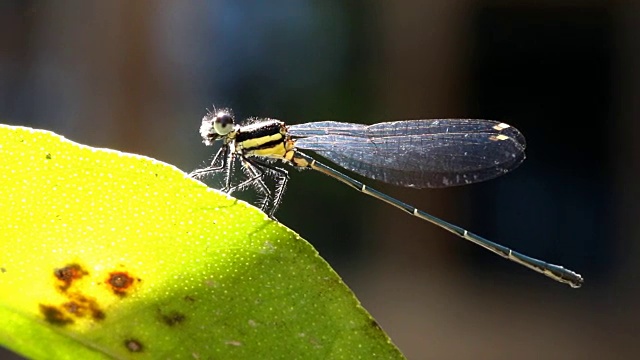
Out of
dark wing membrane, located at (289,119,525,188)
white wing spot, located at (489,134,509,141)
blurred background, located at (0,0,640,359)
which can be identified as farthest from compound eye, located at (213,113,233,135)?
blurred background, located at (0,0,640,359)

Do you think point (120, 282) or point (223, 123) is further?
point (223, 123)

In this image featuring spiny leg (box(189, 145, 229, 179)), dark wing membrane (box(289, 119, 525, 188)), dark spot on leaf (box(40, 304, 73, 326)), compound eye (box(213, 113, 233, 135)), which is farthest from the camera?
dark wing membrane (box(289, 119, 525, 188))

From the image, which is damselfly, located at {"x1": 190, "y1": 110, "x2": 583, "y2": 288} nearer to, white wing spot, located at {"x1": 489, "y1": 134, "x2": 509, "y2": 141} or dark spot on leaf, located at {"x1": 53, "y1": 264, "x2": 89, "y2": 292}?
white wing spot, located at {"x1": 489, "y1": 134, "x2": 509, "y2": 141}

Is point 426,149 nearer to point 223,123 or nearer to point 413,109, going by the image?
point 223,123

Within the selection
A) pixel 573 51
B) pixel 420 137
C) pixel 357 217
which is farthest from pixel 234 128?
pixel 573 51

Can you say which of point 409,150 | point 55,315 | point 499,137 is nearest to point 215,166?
point 409,150

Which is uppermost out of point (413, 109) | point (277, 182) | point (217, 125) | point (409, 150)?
point (413, 109)

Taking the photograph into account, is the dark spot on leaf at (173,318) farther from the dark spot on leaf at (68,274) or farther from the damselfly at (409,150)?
the damselfly at (409,150)

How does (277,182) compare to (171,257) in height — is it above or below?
above
